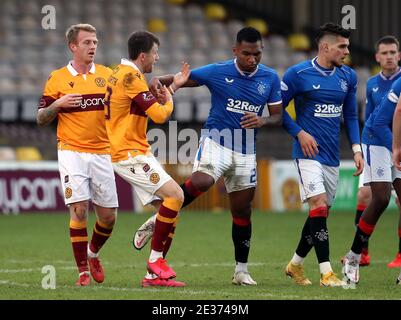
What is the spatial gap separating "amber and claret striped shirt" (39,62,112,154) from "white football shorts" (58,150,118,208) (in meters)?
0.07

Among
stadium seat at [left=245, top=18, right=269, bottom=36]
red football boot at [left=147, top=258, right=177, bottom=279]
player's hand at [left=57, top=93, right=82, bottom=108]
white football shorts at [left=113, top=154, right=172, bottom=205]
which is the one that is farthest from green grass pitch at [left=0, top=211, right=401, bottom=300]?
stadium seat at [left=245, top=18, right=269, bottom=36]

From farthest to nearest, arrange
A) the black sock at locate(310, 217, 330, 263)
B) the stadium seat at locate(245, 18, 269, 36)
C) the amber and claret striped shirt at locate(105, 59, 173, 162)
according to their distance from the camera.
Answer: the stadium seat at locate(245, 18, 269, 36)
the black sock at locate(310, 217, 330, 263)
the amber and claret striped shirt at locate(105, 59, 173, 162)

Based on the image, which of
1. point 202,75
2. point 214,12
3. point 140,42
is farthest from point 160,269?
point 214,12

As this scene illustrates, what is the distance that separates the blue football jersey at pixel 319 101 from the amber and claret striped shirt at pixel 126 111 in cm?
133

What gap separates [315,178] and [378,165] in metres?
0.85

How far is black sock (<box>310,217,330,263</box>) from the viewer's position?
944 centimetres

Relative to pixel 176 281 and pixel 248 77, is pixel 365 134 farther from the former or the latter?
pixel 176 281

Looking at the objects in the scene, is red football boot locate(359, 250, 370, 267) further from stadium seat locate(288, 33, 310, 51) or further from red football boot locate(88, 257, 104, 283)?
stadium seat locate(288, 33, 310, 51)

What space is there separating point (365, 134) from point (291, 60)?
16069 mm

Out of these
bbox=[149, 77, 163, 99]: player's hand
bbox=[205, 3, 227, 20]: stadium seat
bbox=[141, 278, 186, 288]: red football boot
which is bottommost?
bbox=[141, 278, 186, 288]: red football boot

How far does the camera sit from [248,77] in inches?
383

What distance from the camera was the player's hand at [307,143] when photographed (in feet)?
31.4

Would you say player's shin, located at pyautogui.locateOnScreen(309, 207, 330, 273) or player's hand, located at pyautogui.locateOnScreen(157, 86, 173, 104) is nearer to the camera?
player's hand, located at pyautogui.locateOnScreen(157, 86, 173, 104)
